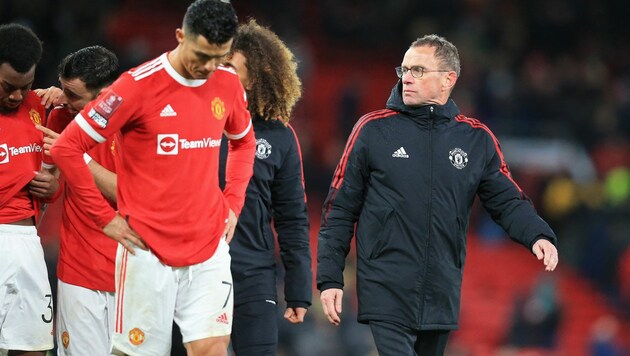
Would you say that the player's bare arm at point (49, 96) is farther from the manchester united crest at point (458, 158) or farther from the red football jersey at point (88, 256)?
the manchester united crest at point (458, 158)

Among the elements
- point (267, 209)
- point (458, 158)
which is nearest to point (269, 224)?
point (267, 209)

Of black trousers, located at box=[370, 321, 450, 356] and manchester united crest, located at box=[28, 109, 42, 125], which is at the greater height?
manchester united crest, located at box=[28, 109, 42, 125]

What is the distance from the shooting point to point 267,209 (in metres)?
5.53

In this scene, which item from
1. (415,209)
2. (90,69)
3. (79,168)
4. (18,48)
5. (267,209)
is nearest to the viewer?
(79,168)

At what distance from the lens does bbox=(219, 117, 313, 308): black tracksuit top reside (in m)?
5.38

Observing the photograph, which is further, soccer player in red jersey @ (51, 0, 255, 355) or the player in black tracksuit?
the player in black tracksuit

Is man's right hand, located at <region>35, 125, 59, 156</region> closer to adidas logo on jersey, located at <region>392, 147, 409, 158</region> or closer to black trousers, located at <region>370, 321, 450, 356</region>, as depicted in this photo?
adidas logo on jersey, located at <region>392, 147, 409, 158</region>

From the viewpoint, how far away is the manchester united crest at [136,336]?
15.0 ft

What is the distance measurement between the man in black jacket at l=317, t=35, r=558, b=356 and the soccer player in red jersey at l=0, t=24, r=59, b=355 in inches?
56.6

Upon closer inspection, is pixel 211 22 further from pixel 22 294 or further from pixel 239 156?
pixel 22 294

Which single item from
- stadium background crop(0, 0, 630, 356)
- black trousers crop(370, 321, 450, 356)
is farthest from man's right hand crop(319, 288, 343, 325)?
stadium background crop(0, 0, 630, 356)

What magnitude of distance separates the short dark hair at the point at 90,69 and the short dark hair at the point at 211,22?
104cm

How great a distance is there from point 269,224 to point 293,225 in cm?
14

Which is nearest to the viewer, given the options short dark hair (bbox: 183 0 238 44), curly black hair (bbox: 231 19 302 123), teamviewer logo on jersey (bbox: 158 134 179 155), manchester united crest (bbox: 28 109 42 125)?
short dark hair (bbox: 183 0 238 44)
